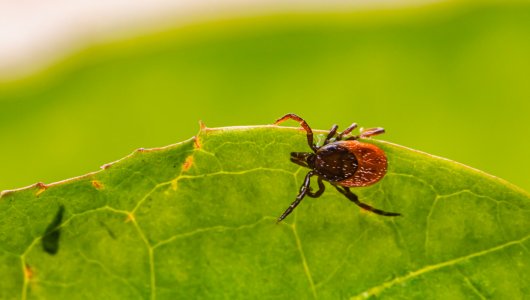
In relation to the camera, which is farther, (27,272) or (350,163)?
(350,163)

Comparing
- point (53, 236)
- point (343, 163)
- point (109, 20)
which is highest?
point (109, 20)

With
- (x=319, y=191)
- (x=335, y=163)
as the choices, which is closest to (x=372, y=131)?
(x=335, y=163)

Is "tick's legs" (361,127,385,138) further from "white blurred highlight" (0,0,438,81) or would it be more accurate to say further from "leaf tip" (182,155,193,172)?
"leaf tip" (182,155,193,172)

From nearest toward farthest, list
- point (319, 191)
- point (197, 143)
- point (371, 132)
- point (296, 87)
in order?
1. point (197, 143)
2. point (319, 191)
3. point (371, 132)
4. point (296, 87)

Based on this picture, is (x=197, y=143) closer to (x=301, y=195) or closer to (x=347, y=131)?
(x=301, y=195)

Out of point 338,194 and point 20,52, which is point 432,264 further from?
point 20,52

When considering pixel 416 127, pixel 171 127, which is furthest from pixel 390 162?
pixel 171 127

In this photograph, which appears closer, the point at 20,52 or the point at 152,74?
the point at 152,74
